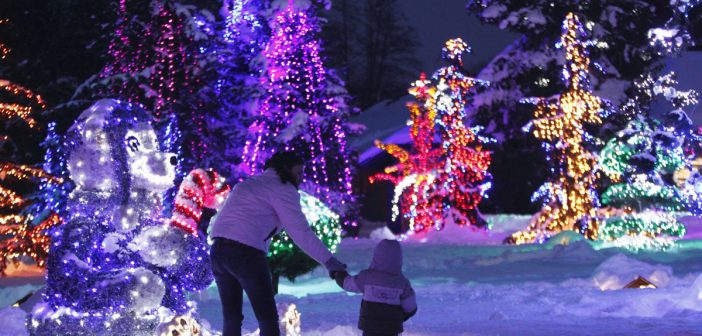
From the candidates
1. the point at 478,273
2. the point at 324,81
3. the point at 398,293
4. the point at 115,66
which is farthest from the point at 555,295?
the point at 115,66

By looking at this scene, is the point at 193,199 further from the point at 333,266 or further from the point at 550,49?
the point at 550,49

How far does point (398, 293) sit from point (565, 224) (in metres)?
20.2

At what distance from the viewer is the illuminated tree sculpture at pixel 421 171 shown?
27672 mm

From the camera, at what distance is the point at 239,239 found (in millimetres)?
5941

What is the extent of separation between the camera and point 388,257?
20.4 feet

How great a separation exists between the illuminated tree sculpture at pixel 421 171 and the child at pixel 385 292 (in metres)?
21.3

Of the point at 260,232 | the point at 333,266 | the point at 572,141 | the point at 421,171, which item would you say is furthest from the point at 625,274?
the point at 421,171

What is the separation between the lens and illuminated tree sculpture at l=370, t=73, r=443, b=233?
90.8ft

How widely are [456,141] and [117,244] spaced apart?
68.3 ft

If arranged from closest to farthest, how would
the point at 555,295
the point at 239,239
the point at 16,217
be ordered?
the point at 239,239 < the point at 555,295 < the point at 16,217

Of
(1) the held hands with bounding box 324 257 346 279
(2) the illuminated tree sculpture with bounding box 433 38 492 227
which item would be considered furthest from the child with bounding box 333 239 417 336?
(2) the illuminated tree sculpture with bounding box 433 38 492 227

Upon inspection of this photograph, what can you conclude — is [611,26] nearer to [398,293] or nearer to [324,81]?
[324,81]

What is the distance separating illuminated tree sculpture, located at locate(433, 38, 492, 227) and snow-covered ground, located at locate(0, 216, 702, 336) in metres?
5.96

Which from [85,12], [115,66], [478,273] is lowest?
[478,273]
